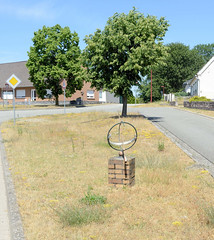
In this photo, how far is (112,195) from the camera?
5.35 m

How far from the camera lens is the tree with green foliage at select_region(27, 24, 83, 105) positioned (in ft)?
150

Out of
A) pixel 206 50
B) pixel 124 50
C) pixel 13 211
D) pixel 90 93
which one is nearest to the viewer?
pixel 13 211

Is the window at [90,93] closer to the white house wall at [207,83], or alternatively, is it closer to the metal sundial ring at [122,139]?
the white house wall at [207,83]

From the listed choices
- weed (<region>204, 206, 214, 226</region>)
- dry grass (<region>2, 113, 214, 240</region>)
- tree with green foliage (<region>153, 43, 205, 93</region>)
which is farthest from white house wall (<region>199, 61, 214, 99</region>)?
weed (<region>204, 206, 214, 226</region>)

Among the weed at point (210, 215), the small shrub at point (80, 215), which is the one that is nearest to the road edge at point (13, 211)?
the small shrub at point (80, 215)

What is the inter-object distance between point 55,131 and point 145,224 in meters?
10.1

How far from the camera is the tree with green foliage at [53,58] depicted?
45625 millimetres

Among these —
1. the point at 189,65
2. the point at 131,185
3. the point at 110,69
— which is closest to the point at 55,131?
the point at 110,69

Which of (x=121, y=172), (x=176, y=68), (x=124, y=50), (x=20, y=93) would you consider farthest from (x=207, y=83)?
(x=121, y=172)

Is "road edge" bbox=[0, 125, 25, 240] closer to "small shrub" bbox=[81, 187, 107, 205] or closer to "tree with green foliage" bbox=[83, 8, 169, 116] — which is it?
"small shrub" bbox=[81, 187, 107, 205]

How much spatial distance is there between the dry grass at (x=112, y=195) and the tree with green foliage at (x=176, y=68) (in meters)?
68.7

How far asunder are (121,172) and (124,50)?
45.9 ft

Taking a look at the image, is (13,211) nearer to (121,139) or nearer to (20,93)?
(121,139)

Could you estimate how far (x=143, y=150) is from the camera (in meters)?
9.48
